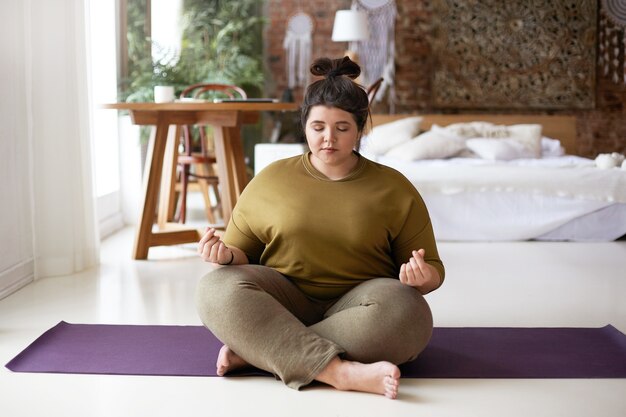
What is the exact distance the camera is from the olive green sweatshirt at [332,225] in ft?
7.92

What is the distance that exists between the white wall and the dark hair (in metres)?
1.45

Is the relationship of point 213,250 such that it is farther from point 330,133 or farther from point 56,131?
point 56,131

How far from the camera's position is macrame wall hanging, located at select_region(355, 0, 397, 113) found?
23.3 ft

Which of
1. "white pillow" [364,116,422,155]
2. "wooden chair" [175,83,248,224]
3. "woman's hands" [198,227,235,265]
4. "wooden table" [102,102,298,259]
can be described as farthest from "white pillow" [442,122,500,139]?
"woman's hands" [198,227,235,265]

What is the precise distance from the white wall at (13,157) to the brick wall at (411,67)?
383 cm

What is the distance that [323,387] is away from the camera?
2262 mm

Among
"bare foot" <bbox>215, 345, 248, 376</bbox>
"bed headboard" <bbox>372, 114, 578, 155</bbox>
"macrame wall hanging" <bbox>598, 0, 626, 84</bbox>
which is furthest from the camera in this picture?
"macrame wall hanging" <bbox>598, 0, 626, 84</bbox>

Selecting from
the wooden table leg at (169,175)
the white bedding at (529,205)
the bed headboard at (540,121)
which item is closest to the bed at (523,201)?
the white bedding at (529,205)

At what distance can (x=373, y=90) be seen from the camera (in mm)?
5641

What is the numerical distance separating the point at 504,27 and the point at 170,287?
4.49 m

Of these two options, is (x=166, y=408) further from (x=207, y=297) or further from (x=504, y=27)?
A: (x=504, y=27)

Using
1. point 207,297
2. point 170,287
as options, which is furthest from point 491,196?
point 207,297

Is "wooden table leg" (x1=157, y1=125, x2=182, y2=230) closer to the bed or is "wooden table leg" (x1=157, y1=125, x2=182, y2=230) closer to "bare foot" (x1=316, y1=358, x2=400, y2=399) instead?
the bed

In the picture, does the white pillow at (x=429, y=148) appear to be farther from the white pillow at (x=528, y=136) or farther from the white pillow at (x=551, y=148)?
the white pillow at (x=551, y=148)
